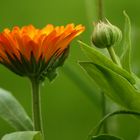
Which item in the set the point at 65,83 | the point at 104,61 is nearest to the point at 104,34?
the point at 104,61

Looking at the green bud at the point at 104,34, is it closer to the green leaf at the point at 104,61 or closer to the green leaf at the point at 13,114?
the green leaf at the point at 104,61

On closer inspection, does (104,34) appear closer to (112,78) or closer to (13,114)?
(112,78)

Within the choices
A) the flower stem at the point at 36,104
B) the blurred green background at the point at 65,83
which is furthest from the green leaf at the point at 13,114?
the blurred green background at the point at 65,83

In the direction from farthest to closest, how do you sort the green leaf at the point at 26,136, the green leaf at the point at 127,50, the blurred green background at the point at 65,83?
the blurred green background at the point at 65,83, the green leaf at the point at 127,50, the green leaf at the point at 26,136

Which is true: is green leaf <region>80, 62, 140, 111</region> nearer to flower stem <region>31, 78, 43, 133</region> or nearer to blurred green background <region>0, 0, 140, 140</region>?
flower stem <region>31, 78, 43, 133</region>

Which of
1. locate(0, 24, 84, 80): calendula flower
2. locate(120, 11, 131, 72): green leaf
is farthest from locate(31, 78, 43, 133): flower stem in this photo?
locate(120, 11, 131, 72): green leaf
